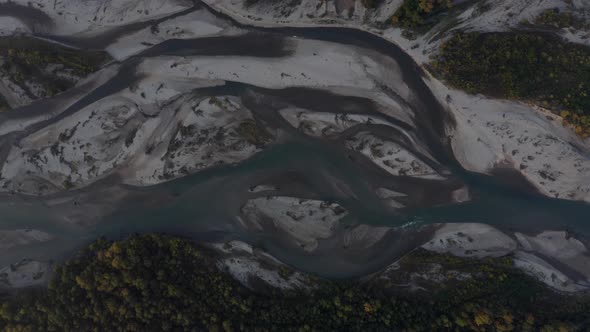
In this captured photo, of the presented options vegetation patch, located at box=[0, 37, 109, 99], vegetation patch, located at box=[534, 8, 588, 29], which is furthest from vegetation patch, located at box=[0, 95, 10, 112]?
vegetation patch, located at box=[534, 8, 588, 29]

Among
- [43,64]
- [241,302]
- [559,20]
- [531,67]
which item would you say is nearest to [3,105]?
[43,64]

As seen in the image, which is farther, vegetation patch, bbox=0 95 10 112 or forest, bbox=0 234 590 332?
vegetation patch, bbox=0 95 10 112

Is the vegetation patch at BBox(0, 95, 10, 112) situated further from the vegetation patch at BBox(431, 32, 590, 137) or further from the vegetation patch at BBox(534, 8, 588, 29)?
the vegetation patch at BBox(534, 8, 588, 29)

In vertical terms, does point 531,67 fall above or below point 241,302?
above

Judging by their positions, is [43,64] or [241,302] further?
[43,64]

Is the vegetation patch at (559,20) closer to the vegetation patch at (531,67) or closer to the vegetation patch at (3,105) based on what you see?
the vegetation patch at (531,67)

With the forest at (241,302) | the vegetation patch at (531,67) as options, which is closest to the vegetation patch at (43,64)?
the forest at (241,302)

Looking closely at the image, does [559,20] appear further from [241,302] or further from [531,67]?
[241,302]
